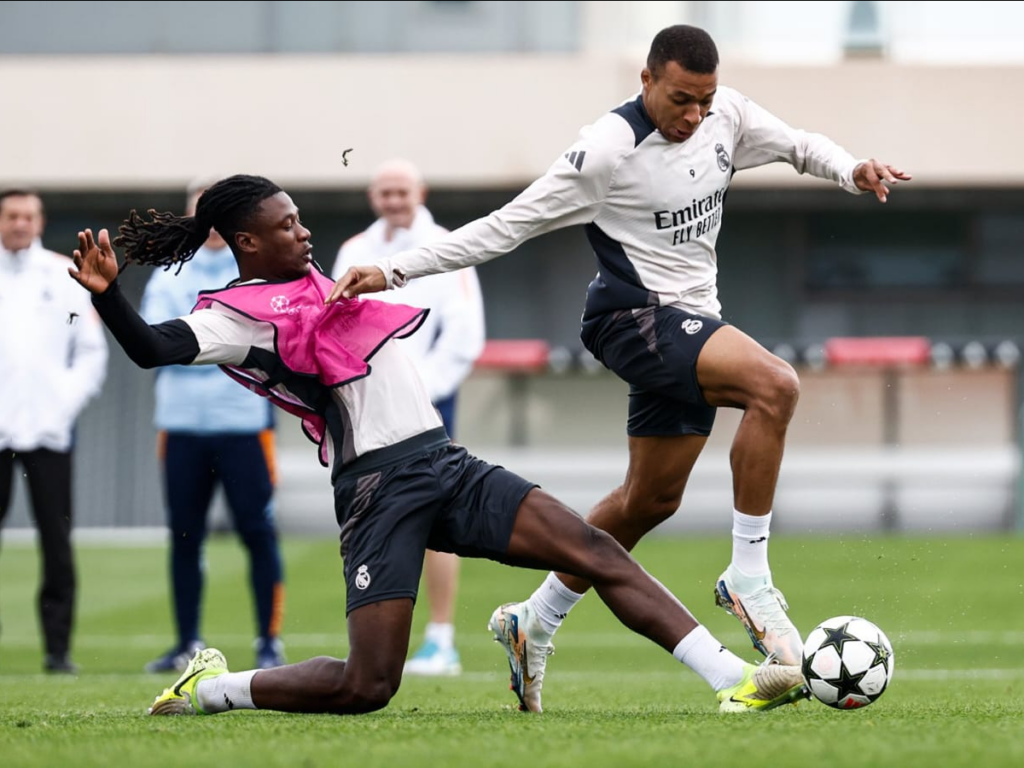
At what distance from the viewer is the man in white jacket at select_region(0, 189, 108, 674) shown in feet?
29.7

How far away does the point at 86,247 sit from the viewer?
16.9 ft

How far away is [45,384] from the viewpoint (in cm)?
916

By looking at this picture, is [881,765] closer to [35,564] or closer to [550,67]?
[35,564]

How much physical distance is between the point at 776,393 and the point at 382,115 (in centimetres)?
1388

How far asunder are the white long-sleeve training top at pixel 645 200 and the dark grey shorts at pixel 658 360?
0.28ft

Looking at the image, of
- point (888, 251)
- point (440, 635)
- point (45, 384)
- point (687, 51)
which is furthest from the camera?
point (888, 251)

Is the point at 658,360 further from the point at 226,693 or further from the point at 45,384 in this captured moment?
the point at 45,384

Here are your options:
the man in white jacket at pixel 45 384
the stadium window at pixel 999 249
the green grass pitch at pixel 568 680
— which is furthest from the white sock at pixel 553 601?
the stadium window at pixel 999 249

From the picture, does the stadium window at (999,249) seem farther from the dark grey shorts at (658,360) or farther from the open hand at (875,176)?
the dark grey shorts at (658,360)

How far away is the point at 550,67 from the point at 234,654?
10548 mm

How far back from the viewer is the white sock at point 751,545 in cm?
580

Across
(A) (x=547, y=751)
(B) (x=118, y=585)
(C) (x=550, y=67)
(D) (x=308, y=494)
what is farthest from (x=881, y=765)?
(C) (x=550, y=67)

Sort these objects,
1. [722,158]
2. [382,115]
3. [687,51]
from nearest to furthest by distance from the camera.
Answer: [687,51]
[722,158]
[382,115]

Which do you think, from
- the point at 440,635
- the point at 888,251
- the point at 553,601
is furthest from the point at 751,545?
the point at 888,251
